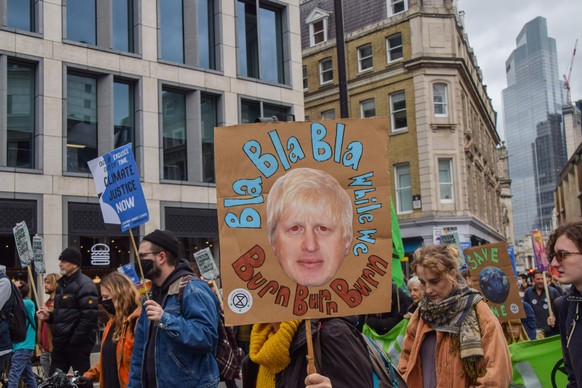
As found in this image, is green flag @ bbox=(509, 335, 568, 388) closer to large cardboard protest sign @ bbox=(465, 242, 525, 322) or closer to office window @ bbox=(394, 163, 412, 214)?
large cardboard protest sign @ bbox=(465, 242, 525, 322)

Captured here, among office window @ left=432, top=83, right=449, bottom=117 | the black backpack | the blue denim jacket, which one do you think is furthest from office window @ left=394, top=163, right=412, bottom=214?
the blue denim jacket

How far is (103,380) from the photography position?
5.87 metres

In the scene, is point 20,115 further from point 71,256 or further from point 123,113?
point 71,256

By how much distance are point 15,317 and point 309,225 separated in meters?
5.88

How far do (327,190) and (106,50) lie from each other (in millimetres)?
18019

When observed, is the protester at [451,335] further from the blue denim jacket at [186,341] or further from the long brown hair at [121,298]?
the long brown hair at [121,298]

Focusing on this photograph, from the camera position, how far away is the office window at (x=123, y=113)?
20297mm

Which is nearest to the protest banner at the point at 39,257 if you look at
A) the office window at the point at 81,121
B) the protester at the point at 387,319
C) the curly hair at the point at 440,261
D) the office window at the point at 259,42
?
the protester at the point at 387,319

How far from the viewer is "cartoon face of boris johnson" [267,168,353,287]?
3.17m

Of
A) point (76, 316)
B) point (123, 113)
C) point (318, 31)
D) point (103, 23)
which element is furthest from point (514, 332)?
point (318, 31)

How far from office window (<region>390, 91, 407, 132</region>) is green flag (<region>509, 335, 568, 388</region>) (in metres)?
28.1

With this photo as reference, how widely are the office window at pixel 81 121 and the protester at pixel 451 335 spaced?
53.3ft

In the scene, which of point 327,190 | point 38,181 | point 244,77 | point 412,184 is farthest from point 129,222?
point 412,184

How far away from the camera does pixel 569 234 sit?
150 inches
